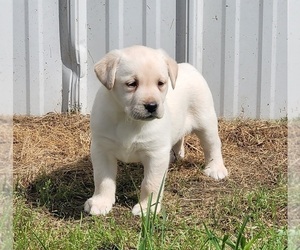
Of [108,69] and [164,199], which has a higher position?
[108,69]

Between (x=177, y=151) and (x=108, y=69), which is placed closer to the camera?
(x=108, y=69)

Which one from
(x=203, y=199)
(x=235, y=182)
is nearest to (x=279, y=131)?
(x=235, y=182)

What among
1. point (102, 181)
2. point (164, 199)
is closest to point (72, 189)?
point (102, 181)

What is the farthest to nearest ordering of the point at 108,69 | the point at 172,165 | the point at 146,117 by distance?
1. the point at 172,165
2. the point at 108,69
3. the point at 146,117

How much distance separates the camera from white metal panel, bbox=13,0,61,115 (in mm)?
5973

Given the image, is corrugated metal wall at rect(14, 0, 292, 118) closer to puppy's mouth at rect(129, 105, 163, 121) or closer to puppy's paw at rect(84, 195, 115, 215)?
puppy's paw at rect(84, 195, 115, 215)

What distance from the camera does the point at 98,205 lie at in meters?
3.92

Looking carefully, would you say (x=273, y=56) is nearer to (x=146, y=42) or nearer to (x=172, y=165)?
(x=146, y=42)

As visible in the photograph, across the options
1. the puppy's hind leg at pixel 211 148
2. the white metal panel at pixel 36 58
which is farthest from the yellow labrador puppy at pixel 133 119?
the white metal panel at pixel 36 58

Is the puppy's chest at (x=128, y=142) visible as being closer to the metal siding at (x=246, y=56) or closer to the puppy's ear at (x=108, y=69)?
the puppy's ear at (x=108, y=69)

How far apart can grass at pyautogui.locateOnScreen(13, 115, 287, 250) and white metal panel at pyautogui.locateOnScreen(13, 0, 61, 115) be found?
0.75 feet

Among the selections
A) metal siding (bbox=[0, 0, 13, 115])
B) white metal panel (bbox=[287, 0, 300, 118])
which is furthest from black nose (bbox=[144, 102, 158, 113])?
metal siding (bbox=[0, 0, 13, 115])

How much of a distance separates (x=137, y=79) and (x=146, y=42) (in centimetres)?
254

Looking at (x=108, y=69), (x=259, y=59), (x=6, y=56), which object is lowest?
(x=259, y=59)
